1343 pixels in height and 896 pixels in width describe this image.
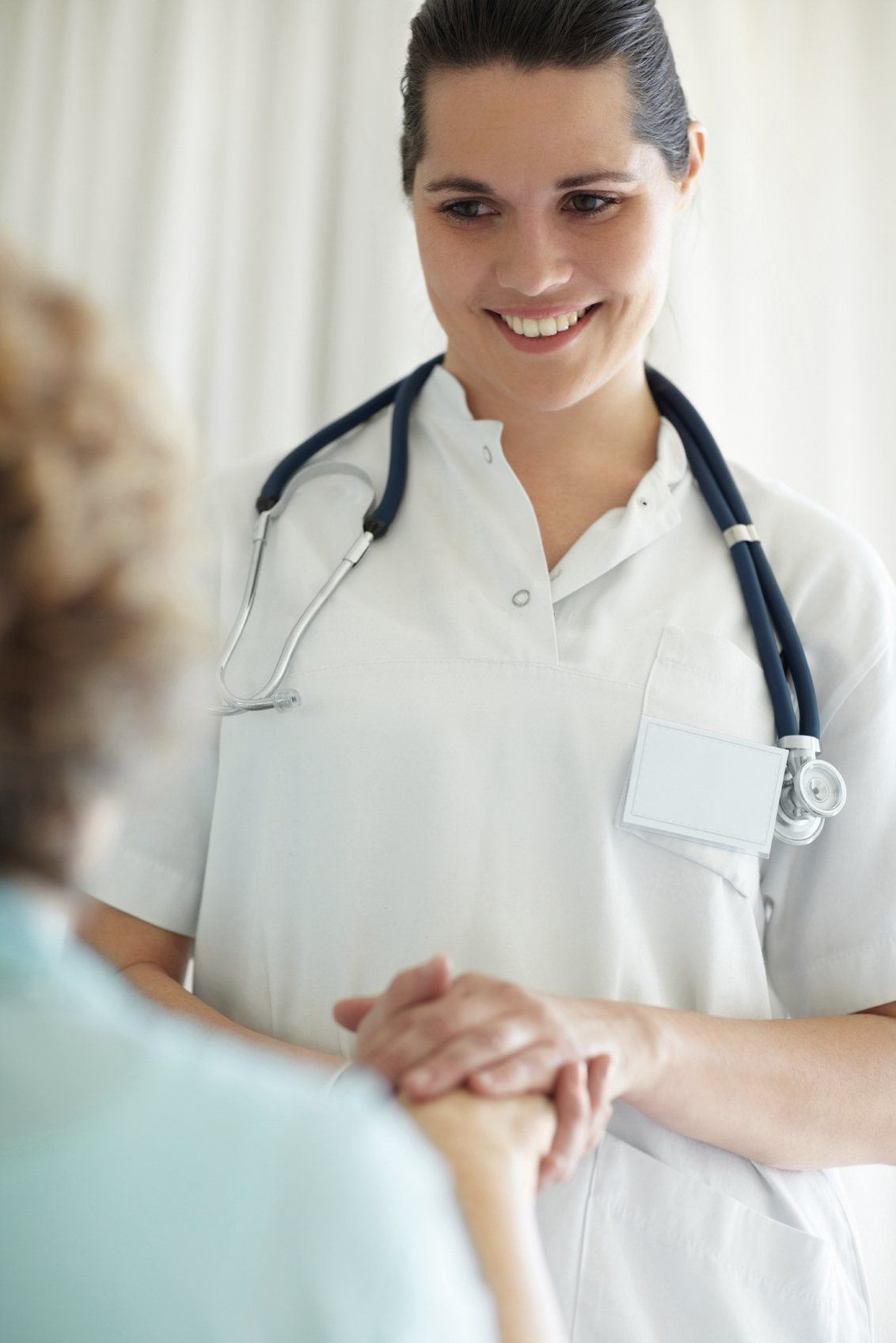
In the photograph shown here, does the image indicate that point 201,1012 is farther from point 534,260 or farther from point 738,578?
point 534,260

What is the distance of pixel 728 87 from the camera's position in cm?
209

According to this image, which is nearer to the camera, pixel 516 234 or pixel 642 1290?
pixel 642 1290

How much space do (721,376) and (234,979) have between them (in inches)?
48.3

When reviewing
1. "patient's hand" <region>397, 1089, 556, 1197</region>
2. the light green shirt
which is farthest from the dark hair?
the light green shirt

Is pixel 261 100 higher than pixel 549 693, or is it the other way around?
pixel 261 100

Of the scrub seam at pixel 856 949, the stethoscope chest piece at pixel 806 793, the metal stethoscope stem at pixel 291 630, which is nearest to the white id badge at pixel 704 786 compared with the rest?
the stethoscope chest piece at pixel 806 793

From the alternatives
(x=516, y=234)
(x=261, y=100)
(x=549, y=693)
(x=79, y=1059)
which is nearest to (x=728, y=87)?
(x=261, y=100)

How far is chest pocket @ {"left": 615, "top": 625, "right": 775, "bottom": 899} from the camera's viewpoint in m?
A: 1.31

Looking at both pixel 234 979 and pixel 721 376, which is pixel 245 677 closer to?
pixel 234 979

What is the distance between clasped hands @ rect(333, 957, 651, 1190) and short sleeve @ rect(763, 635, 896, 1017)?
0.32m

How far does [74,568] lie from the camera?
62 cm

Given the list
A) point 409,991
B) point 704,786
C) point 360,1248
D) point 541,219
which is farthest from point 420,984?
point 541,219

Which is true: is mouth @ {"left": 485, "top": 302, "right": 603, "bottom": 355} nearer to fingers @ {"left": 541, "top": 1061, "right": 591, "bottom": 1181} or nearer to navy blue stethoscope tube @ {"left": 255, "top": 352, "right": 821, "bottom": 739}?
navy blue stethoscope tube @ {"left": 255, "top": 352, "right": 821, "bottom": 739}

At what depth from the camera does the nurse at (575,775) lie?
1.25 metres
